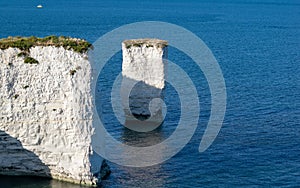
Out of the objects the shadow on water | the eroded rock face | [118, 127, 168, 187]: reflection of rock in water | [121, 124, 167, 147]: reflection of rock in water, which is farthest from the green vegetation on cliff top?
[121, 124, 167, 147]: reflection of rock in water

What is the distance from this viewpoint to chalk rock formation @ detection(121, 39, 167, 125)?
186 ft

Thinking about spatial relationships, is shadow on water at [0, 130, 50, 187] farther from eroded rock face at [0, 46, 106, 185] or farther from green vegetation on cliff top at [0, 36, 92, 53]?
green vegetation on cliff top at [0, 36, 92, 53]

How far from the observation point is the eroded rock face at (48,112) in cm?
3928

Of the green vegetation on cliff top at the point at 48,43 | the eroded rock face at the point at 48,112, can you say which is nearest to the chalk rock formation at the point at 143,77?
the green vegetation on cliff top at the point at 48,43

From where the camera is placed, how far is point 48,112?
40.0 m

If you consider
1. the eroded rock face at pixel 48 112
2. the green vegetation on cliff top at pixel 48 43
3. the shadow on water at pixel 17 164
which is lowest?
the shadow on water at pixel 17 164

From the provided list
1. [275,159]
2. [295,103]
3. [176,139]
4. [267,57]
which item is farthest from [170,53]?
[275,159]

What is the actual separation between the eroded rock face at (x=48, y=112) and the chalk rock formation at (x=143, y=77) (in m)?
17.5

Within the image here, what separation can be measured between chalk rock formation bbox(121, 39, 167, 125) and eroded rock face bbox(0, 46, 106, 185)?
57.4 ft

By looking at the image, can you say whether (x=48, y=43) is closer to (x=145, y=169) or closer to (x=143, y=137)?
(x=145, y=169)

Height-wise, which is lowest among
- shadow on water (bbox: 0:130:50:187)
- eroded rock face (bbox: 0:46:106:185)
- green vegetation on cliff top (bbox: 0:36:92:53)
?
shadow on water (bbox: 0:130:50:187)

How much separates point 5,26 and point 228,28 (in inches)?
2342

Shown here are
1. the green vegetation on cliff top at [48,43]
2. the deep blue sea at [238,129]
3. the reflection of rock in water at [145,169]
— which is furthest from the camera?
the deep blue sea at [238,129]

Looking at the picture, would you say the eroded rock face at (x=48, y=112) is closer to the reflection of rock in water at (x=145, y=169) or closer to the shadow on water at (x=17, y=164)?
the shadow on water at (x=17, y=164)
